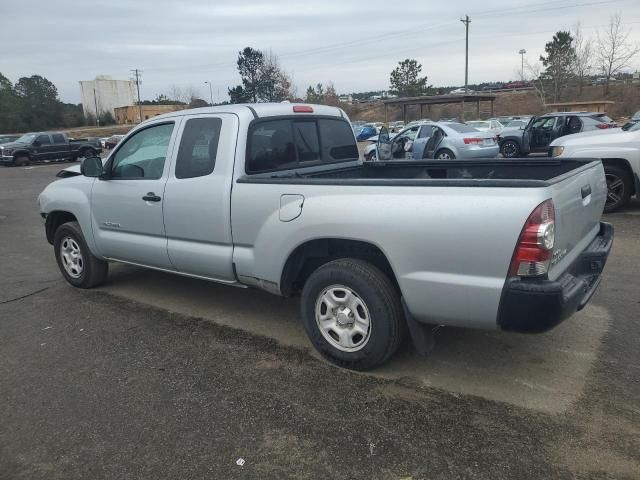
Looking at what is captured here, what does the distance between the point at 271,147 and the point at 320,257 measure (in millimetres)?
1111

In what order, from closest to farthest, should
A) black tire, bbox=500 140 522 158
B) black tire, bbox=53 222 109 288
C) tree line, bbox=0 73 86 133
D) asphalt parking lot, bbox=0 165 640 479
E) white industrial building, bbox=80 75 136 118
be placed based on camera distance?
asphalt parking lot, bbox=0 165 640 479, black tire, bbox=53 222 109 288, black tire, bbox=500 140 522 158, tree line, bbox=0 73 86 133, white industrial building, bbox=80 75 136 118

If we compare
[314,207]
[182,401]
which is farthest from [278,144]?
[182,401]

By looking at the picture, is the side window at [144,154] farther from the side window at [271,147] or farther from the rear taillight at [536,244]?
the rear taillight at [536,244]

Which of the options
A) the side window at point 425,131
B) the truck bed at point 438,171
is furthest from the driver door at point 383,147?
the truck bed at point 438,171

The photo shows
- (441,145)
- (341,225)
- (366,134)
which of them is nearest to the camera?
(341,225)

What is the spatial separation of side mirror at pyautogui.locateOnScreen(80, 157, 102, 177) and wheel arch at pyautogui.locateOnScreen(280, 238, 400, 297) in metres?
2.38

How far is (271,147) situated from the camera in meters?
4.53

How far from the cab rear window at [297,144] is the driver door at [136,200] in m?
0.85

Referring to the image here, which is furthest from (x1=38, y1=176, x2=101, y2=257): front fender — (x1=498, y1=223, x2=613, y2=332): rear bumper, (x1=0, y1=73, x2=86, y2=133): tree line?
(x1=0, y1=73, x2=86, y2=133): tree line

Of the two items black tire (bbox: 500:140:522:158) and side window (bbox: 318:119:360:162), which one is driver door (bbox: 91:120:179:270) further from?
black tire (bbox: 500:140:522:158)

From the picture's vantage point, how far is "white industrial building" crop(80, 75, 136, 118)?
83.9 m

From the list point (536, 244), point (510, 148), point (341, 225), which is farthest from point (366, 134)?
point (536, 244)

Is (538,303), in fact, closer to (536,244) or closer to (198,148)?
(536,244)

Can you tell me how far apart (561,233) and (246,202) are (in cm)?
215
